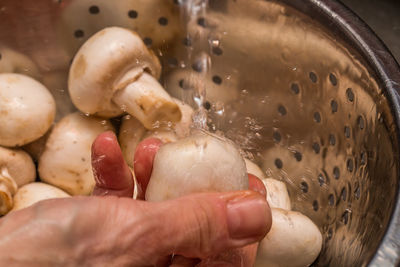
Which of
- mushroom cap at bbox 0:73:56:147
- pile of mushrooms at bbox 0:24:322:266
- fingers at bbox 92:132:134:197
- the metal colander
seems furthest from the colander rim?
mushroom cap at bbox 0:73:56:147

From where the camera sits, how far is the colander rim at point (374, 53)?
1.53 ft

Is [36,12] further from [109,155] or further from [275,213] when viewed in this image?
[275,213]

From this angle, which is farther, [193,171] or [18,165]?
[18,165]

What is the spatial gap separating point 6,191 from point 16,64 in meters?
0.25

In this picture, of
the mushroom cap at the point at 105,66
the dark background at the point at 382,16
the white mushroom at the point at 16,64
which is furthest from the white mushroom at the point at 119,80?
the dark background at the point at 382,16

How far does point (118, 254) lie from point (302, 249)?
292 mm

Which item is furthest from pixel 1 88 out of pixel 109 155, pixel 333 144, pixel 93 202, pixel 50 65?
pixel 333 144

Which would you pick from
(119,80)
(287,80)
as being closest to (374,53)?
(287,80)

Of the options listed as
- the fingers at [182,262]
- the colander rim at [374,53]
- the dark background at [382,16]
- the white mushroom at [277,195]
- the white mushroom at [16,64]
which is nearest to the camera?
the colander rim at [374,53]

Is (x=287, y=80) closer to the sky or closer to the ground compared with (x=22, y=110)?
closer to the sky

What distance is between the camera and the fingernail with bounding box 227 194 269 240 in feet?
1.60

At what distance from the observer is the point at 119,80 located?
2.69 ft

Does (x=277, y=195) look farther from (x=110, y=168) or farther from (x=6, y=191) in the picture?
(x=6, y=191)

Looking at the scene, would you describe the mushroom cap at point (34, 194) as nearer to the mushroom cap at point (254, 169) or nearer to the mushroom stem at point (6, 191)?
the mushroom stem at point (6, 191)
